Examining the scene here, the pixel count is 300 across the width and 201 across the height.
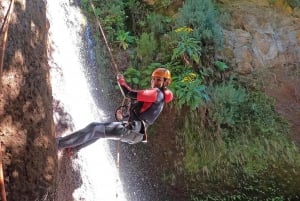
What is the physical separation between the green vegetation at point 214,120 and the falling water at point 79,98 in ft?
4.74

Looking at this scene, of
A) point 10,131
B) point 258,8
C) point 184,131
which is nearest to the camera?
point 10,131

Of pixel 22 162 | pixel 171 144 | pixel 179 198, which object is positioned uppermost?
pixel 22 162

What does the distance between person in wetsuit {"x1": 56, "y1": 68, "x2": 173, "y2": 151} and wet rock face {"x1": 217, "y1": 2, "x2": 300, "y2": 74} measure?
4.07m

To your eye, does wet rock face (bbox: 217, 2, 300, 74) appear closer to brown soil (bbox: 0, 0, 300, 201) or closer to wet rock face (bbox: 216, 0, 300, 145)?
wet rock face (bbox: 216, 0, 300, 145)

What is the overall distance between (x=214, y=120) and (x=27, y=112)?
6.17m

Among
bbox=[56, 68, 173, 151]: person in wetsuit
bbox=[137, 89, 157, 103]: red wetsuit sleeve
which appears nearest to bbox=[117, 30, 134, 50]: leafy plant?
bbox=[56, 68, 173, 151]: person in wetsuit

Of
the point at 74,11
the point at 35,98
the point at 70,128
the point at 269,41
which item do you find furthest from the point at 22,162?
the point at 269,41

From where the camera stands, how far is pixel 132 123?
17.6 feet

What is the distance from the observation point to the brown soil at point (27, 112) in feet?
8.87

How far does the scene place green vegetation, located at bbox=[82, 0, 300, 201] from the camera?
8508mm

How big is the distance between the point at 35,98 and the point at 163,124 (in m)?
5.82

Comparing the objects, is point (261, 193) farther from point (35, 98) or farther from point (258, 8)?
point (35, 98)

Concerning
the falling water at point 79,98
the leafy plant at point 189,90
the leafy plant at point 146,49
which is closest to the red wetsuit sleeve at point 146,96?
the falling water at point 79,98

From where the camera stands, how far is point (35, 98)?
307cm
